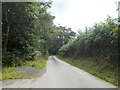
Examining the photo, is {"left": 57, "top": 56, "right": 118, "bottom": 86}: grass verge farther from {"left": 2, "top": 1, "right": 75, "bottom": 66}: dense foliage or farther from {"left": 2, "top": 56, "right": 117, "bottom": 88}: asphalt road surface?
{"left": 2, "top": 1, "right": 75, "bottom": 66}: dense foliage

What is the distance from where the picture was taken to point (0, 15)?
894 cm

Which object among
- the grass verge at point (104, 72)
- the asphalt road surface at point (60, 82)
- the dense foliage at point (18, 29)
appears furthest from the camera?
the dense foliage at point (18, 29)

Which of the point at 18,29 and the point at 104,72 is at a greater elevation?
the point at 18,29

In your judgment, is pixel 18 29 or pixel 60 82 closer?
Answer: pixel 60 82

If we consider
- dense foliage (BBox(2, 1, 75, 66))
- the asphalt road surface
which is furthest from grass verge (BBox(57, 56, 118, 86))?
dense foliage (BBox(2, 1, 75, 66))

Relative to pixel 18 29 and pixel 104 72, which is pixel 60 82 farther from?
pixel 18 29

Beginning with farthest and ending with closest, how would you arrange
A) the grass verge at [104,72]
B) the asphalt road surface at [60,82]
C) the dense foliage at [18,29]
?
the dense foliage at [18,29]
the grass verge at [104,72]
the asphalt road surface at [60,82]

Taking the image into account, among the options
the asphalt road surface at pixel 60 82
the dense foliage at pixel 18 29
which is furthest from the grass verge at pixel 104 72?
the dense foliage at pixel 18 29

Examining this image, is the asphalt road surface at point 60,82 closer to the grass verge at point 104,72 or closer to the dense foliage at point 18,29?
the grass verge at point 104,72

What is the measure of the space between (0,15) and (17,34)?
2.24 metres

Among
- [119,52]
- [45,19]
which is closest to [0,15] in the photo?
[45,19]

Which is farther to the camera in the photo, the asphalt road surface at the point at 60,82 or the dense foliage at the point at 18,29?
the dense foliage at the point at 18,29

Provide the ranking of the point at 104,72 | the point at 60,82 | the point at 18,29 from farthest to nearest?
1. the point at 18,29
2. the point at 104,72
3. the point at 60,82

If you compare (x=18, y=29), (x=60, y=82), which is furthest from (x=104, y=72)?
(x=18, y=29)
